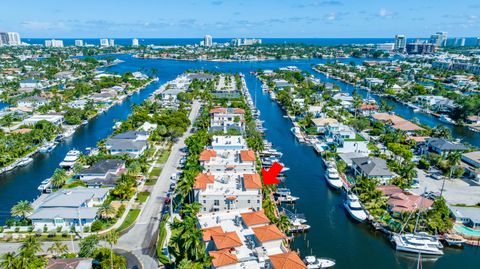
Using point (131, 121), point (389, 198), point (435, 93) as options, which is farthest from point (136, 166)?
point (435, 93)

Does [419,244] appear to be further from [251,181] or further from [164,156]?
[164,156]

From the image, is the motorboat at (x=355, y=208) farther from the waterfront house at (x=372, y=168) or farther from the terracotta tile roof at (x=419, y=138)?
the terracotta tile roof at (x=419, y=138)

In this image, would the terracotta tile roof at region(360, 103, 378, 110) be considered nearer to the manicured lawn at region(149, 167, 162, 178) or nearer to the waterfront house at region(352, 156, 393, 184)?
the waterfront house at region(352, 156, 393, 184)

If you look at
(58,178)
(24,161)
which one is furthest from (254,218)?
(24,161)

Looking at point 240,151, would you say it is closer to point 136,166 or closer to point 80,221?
point 136,166

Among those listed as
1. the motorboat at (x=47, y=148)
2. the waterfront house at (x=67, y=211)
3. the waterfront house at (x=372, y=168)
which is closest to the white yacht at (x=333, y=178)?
the waterfront house at (x=372, y=168)
